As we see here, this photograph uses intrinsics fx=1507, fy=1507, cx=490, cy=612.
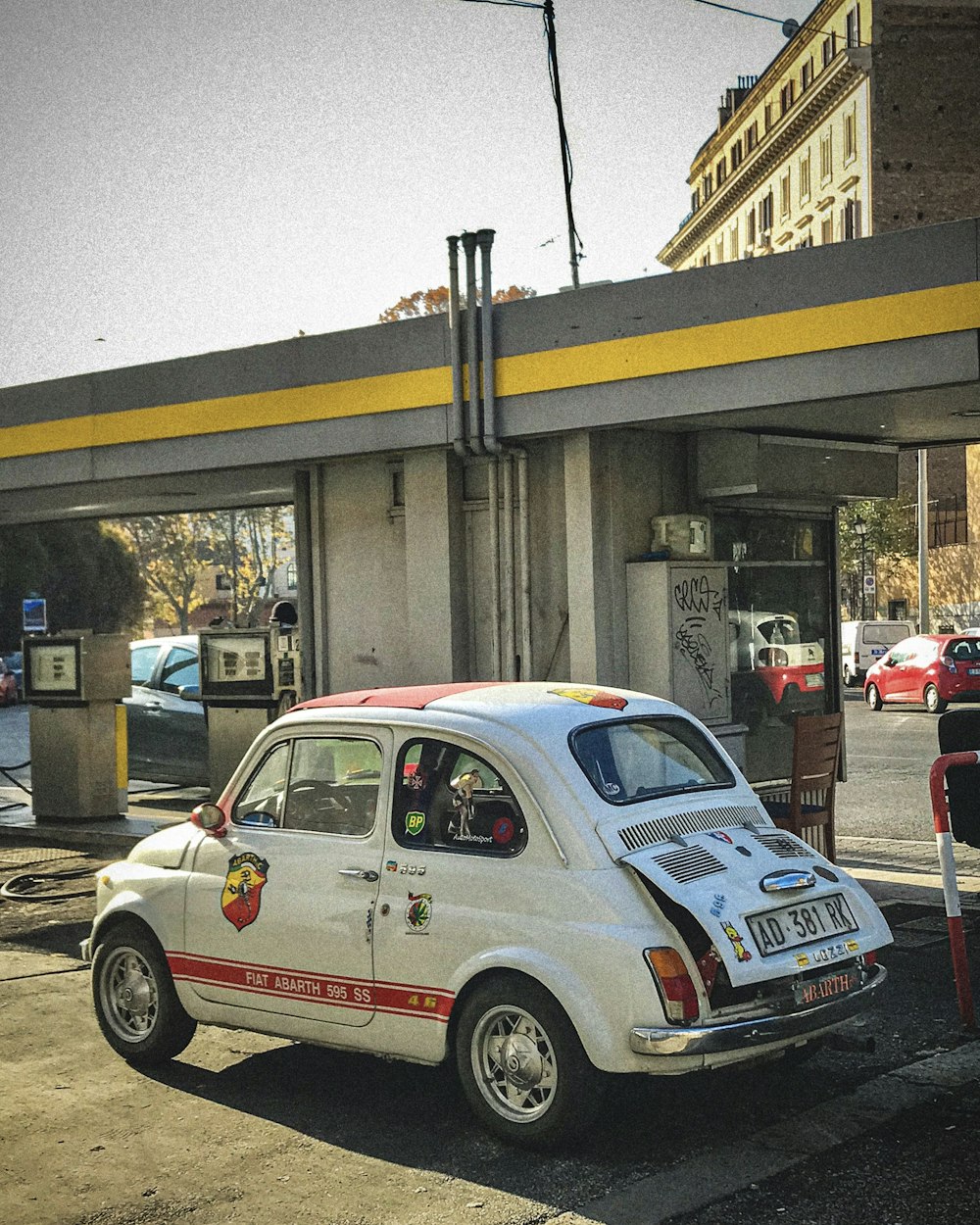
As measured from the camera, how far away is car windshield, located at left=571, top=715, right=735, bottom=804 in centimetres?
562

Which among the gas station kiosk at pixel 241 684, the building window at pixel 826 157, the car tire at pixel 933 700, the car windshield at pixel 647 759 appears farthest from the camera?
the building window at pixel 826 157

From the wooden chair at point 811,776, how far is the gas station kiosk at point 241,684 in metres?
4.82

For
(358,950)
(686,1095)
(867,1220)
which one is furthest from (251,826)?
(867,1220)

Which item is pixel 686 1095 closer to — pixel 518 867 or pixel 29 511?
pixel 518 867

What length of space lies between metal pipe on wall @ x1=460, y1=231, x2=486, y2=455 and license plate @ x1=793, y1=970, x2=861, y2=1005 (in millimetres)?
6484

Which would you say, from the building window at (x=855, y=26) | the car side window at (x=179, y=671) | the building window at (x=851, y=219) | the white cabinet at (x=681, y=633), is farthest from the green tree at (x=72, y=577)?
the white cabinet at (x=681, y=633)

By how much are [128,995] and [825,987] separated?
297 cm

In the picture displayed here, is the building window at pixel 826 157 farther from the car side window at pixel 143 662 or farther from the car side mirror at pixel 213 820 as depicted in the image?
the car side mirror at pixel 213 820

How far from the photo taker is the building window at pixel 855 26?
189 ft

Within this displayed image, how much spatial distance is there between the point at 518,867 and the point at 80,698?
8.88 meters

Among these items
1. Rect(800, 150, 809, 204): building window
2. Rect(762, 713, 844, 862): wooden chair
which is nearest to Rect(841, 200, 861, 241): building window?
Rect(800, 150, 809, 204): building window

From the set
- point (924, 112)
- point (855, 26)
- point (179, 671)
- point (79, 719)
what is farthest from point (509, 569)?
point (855, 26)

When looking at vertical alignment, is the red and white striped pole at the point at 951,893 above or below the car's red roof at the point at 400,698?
below

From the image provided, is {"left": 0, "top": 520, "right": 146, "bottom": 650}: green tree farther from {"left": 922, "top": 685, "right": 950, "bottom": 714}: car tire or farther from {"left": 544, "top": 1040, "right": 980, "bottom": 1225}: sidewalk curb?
{"left": 544, "top": 1040, "right": 980, "bottom": 1225}: sidewalk curb
